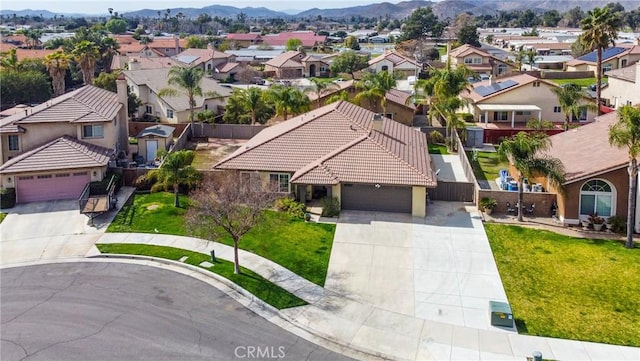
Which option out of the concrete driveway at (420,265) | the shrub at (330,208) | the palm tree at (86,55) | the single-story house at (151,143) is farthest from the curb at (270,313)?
the palm tree at (86,55)

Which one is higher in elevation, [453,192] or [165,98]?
Result: [165,98]

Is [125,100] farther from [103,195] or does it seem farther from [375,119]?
[375,119]

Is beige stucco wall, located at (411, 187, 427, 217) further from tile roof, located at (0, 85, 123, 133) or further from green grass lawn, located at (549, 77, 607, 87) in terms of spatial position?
green grass lawn, located at (549, 77, 607, 87)

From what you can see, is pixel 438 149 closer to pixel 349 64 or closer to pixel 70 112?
pixel 70 112

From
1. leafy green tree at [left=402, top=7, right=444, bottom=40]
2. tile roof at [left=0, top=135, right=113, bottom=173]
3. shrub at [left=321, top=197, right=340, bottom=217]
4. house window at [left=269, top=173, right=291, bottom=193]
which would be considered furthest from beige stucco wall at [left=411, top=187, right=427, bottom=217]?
leafy green tree at [left=402, top=7, right=444, bottom=40]

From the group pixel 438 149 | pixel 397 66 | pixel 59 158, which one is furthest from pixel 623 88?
pixel 59 158

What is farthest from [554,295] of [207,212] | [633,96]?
[633,96]
